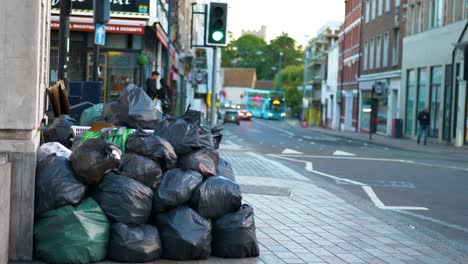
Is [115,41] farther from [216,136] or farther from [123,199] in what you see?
[123,199]

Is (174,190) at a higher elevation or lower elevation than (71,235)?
higher

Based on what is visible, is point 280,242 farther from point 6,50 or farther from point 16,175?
point 6,50

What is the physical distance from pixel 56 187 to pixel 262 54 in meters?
169

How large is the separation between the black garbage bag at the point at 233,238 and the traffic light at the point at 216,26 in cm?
689

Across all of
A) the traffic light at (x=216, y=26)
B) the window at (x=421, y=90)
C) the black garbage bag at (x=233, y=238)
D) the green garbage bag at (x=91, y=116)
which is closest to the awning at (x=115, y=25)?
the traffic light at (x=216, y=26)

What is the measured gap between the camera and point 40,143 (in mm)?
7930

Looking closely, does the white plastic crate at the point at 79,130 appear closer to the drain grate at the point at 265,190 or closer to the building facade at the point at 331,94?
the drain grate at the point at 265,190

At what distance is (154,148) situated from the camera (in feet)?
23.6

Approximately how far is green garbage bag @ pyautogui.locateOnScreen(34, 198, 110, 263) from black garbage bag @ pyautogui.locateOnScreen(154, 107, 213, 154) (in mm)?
1344

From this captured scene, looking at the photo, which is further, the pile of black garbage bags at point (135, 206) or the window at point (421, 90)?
the window at point (421, 90)

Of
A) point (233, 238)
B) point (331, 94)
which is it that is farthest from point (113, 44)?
point (331, 94)

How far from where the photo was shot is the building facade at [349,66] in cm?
6644

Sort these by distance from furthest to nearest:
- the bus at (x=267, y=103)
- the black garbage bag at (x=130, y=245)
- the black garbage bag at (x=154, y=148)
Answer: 1. the bus at (x=267, y=103)
2. the black garbage bag at (x=154, y=148)
3. the black garbage bag at (x=130, y=245)

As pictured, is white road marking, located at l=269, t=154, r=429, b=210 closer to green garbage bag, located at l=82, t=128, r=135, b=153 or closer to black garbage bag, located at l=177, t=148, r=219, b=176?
black garbage bag, located at l=177, t=148, r=219, b=176
